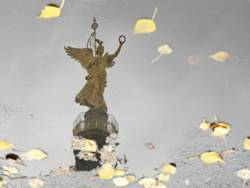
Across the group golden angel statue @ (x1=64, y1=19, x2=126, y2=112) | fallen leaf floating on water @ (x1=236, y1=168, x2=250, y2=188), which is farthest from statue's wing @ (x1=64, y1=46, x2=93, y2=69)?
fallen leaf floating on water @ (x1=236, y1=168, x2=250, y2=188)

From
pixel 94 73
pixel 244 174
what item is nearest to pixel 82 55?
pixel 94 73

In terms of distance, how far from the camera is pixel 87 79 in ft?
56.3

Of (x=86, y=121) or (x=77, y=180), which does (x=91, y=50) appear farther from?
(x=77, y=180)

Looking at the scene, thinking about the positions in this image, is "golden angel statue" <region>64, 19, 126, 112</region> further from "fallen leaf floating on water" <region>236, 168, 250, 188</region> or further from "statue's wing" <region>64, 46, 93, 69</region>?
"fallen leaf floating on water" <region>236, 168, 250, 188</region>

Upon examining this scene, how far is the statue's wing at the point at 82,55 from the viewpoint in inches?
625

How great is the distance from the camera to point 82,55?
657 inches

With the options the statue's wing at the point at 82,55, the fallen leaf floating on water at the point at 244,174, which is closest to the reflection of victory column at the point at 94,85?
the statue's wing at the point at 82,55

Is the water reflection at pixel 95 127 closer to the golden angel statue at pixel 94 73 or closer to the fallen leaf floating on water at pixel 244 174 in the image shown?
the golden angel statue at pixel 94 73

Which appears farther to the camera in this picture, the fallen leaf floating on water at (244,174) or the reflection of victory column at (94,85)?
the reflection of victory column at (94,85)

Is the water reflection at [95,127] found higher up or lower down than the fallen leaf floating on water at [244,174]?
higher up

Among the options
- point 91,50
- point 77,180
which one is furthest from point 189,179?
point 91,50

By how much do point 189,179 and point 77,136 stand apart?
27.3ft

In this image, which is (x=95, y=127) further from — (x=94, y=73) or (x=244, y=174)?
(x=244, y=174)

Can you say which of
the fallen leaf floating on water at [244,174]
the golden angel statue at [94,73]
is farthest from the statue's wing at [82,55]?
the fallen leaf floating on water at [244,174]
